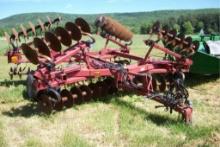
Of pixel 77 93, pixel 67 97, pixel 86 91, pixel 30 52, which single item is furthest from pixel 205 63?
pixel 30 52

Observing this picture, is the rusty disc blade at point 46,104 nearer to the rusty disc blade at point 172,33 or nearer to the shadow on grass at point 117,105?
the shadow on grass at point 117,105

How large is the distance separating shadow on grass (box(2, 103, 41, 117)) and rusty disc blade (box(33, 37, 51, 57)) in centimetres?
113

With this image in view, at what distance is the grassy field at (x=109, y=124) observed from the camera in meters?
5.37

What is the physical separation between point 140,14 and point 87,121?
122 m

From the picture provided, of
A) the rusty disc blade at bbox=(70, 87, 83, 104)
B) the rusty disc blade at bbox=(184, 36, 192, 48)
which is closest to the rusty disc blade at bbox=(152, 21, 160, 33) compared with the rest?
the rusty disc blade at bbox=(184, 36, 192, 48)

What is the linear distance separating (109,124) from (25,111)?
1.80 meters

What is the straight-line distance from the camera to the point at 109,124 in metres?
6.12

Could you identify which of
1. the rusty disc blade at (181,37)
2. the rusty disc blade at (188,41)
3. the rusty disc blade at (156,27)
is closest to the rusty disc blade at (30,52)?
the rusty disc blade at (156,27)

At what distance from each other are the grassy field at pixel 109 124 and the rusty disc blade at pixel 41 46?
1.10 meters

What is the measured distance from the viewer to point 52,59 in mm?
6484

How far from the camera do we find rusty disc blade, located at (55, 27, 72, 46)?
6.96 meters

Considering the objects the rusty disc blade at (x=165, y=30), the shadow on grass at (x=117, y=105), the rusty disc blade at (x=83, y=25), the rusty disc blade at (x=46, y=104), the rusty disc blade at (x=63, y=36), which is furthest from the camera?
the rusty disc blade at (x=165, y=30)

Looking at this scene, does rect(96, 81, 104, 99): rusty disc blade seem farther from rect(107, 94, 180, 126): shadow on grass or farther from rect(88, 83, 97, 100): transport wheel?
rect(107, 94, 180, 126): shadow on grass

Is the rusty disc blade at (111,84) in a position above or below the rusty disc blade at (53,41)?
below
